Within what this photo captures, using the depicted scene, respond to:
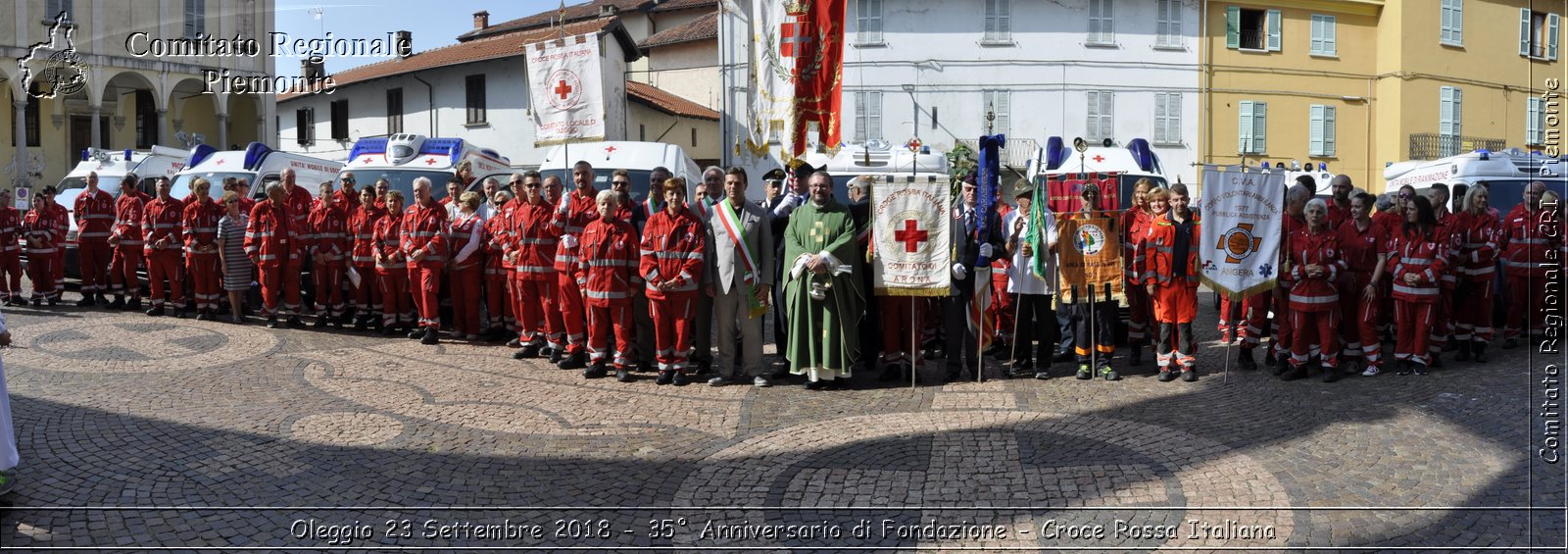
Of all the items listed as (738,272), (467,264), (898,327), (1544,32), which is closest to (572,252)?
(738,272)

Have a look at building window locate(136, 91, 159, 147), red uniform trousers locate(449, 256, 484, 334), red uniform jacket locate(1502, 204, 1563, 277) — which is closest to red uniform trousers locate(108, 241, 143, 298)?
red uniform trousers locate(449, 256, 484, 334)

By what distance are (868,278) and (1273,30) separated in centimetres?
2796

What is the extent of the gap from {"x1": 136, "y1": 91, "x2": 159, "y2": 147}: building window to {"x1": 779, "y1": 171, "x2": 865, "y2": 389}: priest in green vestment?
35394mm

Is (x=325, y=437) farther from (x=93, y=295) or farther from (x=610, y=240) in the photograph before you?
(x=93, y=295)

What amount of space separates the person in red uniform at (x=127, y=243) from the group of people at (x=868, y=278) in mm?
3809

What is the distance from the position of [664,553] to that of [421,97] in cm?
3146

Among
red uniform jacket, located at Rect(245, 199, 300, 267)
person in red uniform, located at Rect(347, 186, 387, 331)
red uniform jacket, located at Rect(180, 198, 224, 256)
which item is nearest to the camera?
person in red uniform, located at Rect(347, 186, 387, 331)

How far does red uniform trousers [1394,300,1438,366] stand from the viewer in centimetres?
891

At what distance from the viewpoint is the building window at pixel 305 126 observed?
123 ft

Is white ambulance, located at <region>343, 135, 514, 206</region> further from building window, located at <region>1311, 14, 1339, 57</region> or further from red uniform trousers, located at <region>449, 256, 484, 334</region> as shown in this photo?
building window, located at <region>1311, 14, 1339, 57</region>

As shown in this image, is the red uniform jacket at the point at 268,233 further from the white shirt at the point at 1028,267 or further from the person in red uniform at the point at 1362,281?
the person in red uniform at the point at 1362,281

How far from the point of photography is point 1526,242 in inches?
398

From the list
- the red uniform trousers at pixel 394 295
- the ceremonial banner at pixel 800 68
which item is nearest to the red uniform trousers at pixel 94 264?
the red uniform trousers at pixel 394 295

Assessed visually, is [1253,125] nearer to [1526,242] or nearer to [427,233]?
[1526,242]
